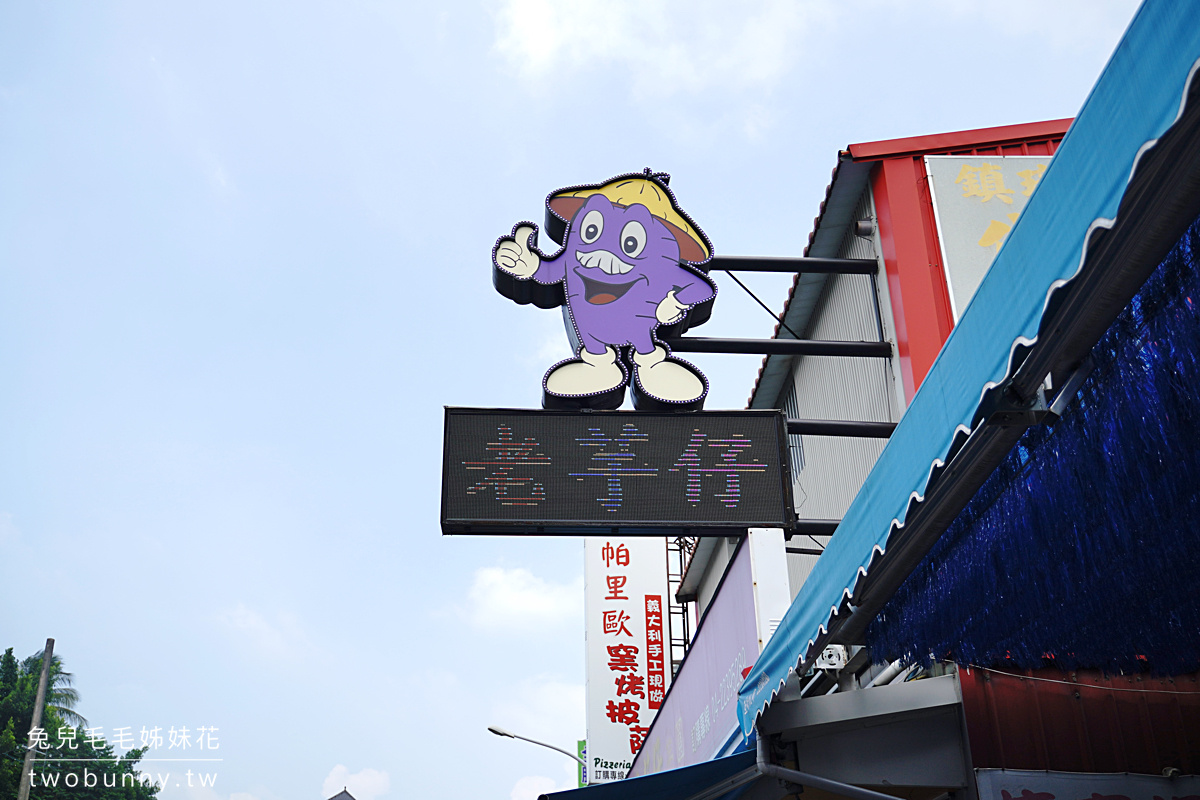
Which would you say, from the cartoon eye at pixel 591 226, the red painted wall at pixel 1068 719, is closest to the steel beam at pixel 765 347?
the cartoon eye at pixel 591 226

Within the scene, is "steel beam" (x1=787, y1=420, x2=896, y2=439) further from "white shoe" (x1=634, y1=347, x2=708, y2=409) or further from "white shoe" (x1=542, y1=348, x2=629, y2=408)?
"white shoe" (x1=542, y1=348, x2=629, y2=408)

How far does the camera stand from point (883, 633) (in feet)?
13.5

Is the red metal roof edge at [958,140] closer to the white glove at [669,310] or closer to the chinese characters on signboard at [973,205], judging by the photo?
the chinese characters on signboard at [973,205]

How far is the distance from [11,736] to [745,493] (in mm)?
45570

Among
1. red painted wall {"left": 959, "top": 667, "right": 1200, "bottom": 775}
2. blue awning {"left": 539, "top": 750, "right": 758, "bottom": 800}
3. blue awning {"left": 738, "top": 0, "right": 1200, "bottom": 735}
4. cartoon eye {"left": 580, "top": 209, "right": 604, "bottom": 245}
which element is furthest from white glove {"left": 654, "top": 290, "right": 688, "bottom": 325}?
blue awning {"left": 738, "top": 0, "right": 1200, "bottom": 735}

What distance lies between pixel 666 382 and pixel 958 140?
4.26m

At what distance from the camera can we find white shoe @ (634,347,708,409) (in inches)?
303

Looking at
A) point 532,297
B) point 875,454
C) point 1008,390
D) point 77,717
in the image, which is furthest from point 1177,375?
point 77,717

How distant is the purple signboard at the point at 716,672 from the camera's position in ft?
19.7

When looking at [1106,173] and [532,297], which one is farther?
[532,297]

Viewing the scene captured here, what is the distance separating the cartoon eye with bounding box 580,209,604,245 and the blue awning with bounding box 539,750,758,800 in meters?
5.42

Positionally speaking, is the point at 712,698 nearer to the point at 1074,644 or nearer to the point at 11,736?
the point at 1074,644

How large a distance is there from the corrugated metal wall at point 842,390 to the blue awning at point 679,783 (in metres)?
5.03

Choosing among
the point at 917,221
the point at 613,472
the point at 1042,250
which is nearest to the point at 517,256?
the point at 613,472
